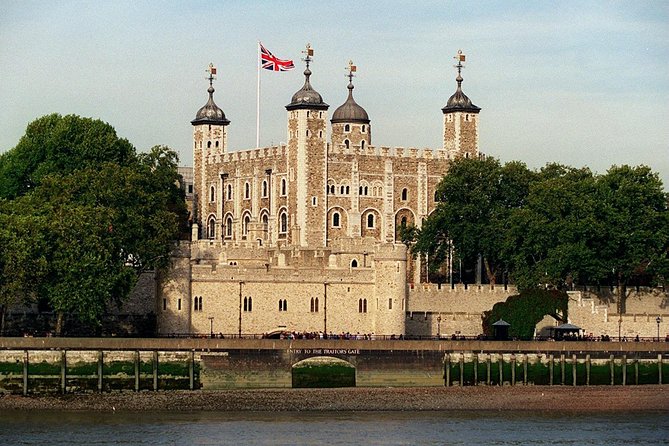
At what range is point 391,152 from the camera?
13038 centimetres

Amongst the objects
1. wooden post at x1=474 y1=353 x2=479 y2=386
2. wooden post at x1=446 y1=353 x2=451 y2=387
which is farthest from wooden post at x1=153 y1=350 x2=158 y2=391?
wooden post at x1=474 y1=353 x2=479 y2=386

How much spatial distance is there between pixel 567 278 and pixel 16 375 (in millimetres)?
34718

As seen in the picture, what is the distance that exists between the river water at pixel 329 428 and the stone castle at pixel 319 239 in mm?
14338

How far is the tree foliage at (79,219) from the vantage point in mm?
97062

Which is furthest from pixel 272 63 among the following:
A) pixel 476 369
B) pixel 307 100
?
pixel 476 369

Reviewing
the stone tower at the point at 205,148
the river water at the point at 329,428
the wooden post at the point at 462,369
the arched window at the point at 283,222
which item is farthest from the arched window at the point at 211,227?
the river water at the point at 329,428

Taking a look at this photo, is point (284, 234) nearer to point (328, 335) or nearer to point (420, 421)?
point (328, 335)

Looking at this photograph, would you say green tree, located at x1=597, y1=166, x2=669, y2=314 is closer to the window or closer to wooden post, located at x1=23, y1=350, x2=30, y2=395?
the window

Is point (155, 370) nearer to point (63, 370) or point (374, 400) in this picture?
point (63, 370)

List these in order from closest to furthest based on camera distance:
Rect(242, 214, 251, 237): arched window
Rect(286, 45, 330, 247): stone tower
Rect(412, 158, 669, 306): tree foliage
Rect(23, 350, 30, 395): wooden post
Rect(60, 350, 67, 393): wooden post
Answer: Rect(23, 350, 30, 395): wooden post
Rect(60, 350, 67, 393): wooden post
Rect(412, 158, 669, 306): tree foliage
Rect(286, 45, 330, 247): stone tower
Rect(242, 214, 251, 237): arched window

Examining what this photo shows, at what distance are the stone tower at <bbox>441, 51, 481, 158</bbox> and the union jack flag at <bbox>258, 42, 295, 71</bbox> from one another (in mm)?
13084

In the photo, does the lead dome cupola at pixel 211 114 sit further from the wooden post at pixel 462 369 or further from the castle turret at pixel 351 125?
the wooden post at pixel 462 369

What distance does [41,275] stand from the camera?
96.7 metres

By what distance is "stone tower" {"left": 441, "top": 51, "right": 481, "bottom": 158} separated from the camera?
133000 mm
